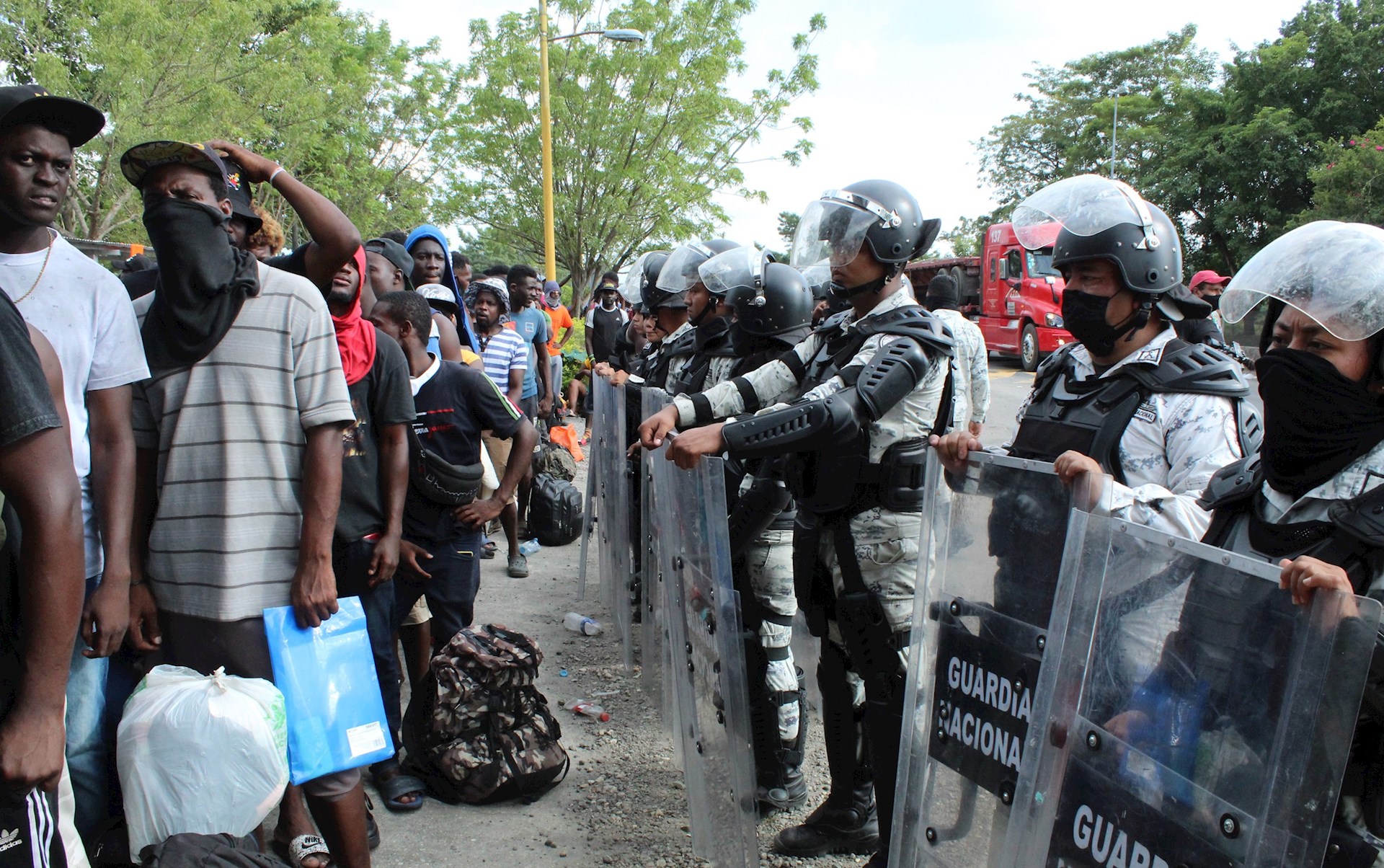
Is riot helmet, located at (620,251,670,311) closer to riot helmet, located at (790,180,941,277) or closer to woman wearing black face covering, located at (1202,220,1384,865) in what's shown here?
riot helmet, located at (790,180,941,277)

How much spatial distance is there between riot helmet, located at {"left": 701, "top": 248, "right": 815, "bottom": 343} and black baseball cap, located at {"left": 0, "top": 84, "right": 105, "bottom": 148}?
2467 millimetres

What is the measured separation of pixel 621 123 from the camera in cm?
2070

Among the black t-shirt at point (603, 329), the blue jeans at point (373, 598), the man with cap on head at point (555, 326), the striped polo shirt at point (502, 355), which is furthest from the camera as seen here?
the black t-shirt at point (603, 329)

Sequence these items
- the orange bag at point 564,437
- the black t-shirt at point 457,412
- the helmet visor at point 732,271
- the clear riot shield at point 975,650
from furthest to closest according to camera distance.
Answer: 1. the orange bag at point 564,437
2. the helmet visor at point 732,271
3. the black t-shirt at point 457,412
4. the clear riot shield at point 975,650

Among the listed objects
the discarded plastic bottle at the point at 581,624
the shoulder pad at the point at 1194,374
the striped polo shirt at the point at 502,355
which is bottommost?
the discarded plastic bottle at the point at 581,624

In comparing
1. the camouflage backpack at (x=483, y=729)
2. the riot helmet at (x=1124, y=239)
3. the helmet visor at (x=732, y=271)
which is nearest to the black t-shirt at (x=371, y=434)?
the camouflage backpack at (x=483, y=729)

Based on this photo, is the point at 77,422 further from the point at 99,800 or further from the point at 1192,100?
the point at 1192,100

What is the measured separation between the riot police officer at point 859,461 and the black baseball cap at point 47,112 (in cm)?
161

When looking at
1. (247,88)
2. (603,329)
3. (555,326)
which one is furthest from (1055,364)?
(247,88)

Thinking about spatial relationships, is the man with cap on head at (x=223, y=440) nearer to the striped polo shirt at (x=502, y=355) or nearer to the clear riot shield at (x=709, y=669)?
the clear riot shield at (x=709, y=669)

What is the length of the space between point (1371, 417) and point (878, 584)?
1.51 metres

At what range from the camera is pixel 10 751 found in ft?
5.60

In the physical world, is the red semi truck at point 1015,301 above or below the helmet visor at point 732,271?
below

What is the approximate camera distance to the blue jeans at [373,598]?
128 inches
